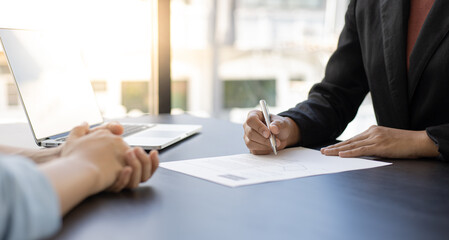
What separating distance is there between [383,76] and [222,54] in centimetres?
259

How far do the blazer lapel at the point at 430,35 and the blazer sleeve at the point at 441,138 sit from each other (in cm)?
29

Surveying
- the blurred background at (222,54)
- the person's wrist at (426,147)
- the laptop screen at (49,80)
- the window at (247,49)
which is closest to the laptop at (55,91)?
the laptop screen at (49,80)

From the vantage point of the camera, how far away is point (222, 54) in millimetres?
3807

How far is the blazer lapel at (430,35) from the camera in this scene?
3.71 ft

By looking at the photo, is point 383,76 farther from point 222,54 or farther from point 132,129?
point 222,54

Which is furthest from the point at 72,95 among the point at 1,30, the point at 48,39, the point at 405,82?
the point at 405,82

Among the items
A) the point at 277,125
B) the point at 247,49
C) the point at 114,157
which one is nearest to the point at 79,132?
the point at 114,157

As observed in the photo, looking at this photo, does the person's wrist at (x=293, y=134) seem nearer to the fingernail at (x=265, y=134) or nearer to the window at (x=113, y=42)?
the fingernail at (x=265, y=134)

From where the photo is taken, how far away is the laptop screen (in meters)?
1.07

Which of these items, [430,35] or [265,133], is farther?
[430,35]

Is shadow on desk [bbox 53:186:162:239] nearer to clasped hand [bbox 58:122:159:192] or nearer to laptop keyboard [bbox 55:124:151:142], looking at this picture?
clasped hand [bbox 58:122:159:192]

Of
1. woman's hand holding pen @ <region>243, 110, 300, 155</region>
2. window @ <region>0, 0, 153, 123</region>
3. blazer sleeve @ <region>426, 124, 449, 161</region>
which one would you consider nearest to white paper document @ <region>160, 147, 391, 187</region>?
woman's hand holding pen @ <region>243, 110, 300, 155</region>

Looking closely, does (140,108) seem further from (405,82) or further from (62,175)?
(62,175)

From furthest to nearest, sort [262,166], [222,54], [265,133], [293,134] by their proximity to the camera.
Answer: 1. [222,54]
2. [293,134]
3. [265,133]
4. [262,166]
